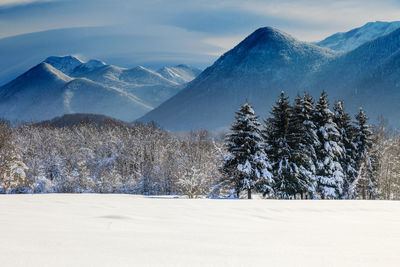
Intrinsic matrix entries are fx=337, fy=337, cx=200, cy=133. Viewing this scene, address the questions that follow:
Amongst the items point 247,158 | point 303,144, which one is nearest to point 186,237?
point 247,158

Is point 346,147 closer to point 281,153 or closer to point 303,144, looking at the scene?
point 303,144

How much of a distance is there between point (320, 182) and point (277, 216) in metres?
23.3

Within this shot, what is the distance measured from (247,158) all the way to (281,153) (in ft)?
11.7

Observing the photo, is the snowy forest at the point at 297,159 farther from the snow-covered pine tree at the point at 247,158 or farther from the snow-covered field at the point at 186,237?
the snow-covered field at the point at 186,237

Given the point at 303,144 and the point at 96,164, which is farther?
the point at 96,164

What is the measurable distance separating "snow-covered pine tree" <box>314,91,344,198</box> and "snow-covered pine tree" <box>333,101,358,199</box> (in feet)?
7.78

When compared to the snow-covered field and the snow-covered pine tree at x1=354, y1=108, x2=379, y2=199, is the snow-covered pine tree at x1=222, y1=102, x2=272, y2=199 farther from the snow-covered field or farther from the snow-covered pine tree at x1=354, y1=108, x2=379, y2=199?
the snow-covered field

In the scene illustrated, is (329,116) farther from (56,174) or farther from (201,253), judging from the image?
(56,174)

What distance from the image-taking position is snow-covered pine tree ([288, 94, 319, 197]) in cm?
2850

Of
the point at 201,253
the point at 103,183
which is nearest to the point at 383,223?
the point at 201,253

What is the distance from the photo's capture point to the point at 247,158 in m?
27.4

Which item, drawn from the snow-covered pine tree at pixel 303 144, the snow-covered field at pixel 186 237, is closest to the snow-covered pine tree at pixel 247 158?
the snow-covered pine tree at pixel 303 144

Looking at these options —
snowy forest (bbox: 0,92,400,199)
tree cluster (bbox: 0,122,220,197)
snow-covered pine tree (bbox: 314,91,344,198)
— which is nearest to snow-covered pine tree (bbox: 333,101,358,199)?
snowy forest (bbox: 0,92,400,199)

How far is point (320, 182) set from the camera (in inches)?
1184
